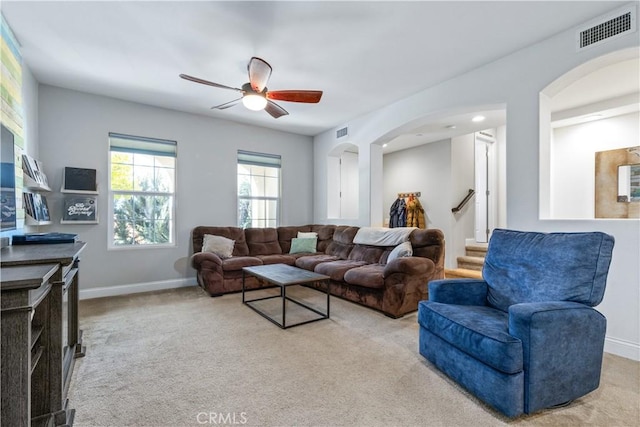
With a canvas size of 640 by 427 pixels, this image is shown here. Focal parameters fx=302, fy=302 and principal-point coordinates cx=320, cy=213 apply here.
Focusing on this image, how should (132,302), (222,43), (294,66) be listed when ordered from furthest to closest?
(132,302)
(294,66)
(222,43)

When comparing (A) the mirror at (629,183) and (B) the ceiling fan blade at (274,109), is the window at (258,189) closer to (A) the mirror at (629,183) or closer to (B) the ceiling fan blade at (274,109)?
(B) the ceiling fan blade at (274,109)

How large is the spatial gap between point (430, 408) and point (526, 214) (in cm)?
211

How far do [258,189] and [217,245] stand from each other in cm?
150

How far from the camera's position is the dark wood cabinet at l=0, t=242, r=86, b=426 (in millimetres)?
1076

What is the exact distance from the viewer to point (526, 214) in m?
2.92

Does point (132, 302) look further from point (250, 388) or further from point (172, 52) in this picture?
point (172, 52)

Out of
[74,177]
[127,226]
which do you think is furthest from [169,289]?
[74,177]

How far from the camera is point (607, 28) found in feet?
7.86

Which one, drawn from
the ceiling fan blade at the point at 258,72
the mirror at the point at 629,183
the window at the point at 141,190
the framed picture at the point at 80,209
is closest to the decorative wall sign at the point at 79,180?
the framed picture at the point at 80,209

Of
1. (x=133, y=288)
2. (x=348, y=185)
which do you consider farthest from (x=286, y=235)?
(x=133, y=288)

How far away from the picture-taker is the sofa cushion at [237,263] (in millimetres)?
4176

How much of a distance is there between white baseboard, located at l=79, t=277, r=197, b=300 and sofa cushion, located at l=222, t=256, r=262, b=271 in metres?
0.98

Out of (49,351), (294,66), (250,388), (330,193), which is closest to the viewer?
(49,351)

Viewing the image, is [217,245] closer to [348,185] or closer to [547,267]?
[348,185]
